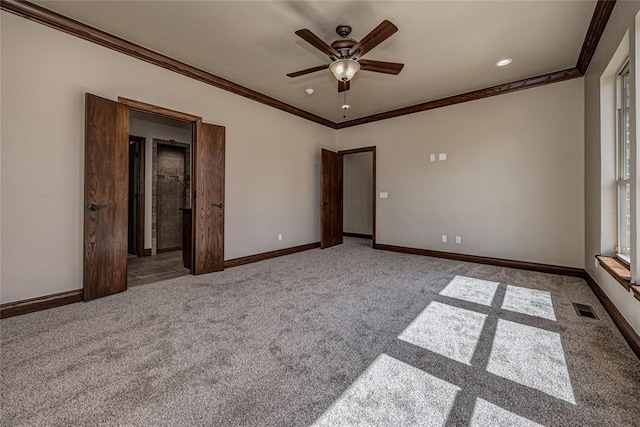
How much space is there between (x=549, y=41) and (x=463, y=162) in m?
1.80

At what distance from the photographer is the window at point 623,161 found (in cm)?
241

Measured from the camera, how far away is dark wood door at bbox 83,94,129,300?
265cm

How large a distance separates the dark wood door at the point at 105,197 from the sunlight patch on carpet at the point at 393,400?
2.74m

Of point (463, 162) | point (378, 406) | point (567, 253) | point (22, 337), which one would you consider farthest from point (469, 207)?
point (22, 337)

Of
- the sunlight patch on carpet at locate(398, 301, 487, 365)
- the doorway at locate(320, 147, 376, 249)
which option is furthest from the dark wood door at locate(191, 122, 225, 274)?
the sunlight patch on carpet at locate(398, 301, 487, 365)

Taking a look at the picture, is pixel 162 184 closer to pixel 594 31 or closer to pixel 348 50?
pixel 348 50

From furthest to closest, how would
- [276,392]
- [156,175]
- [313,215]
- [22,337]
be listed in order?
[313,215] < [156,175] < [22,337] < [276,392]

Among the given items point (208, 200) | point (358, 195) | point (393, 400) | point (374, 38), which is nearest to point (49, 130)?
point (208, 200)

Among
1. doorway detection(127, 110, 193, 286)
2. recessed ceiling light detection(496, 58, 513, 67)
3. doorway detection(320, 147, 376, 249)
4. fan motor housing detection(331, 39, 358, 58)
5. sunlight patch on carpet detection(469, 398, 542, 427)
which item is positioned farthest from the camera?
doorway detection(320, 147, 376, 249)

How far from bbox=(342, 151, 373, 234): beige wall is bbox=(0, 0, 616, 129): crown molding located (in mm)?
1995

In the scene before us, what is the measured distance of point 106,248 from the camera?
277 cm

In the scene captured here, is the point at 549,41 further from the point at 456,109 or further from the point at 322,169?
the point at 322,169

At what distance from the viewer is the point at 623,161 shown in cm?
247

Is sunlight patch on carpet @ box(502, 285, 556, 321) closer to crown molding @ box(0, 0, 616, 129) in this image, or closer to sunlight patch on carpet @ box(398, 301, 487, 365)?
sunlight patch on carpet @ box(398, 301, 487, 365)
